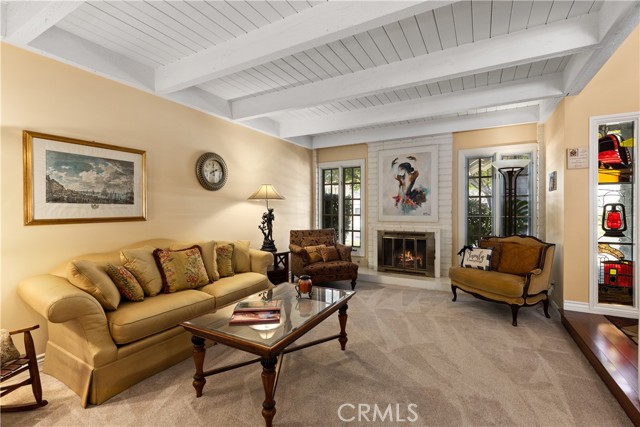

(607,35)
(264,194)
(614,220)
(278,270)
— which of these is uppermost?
(607,35)

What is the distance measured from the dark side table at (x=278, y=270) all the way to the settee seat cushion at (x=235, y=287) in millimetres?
868

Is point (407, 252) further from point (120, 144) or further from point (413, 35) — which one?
point (120, 144)

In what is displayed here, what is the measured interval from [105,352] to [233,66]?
7.97 ft

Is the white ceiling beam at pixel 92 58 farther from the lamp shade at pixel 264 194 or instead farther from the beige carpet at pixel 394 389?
the beige carpet at pixel 394 389

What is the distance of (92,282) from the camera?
7.09ft

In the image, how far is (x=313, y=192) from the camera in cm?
615

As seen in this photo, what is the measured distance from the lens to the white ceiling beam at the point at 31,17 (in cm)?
186

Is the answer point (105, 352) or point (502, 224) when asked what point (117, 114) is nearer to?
point (105, 352)

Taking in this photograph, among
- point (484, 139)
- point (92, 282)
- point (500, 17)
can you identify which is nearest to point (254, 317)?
point (92, 282)

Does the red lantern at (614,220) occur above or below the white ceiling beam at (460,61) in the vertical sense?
below

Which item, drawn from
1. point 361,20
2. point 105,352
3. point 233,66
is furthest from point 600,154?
point 105,352

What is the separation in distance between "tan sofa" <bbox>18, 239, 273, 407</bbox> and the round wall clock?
1447mm

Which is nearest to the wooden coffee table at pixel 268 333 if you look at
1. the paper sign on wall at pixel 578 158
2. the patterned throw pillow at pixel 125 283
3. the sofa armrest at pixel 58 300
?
the sofa armrest at pixel 58 300

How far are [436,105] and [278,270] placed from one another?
3250mm
